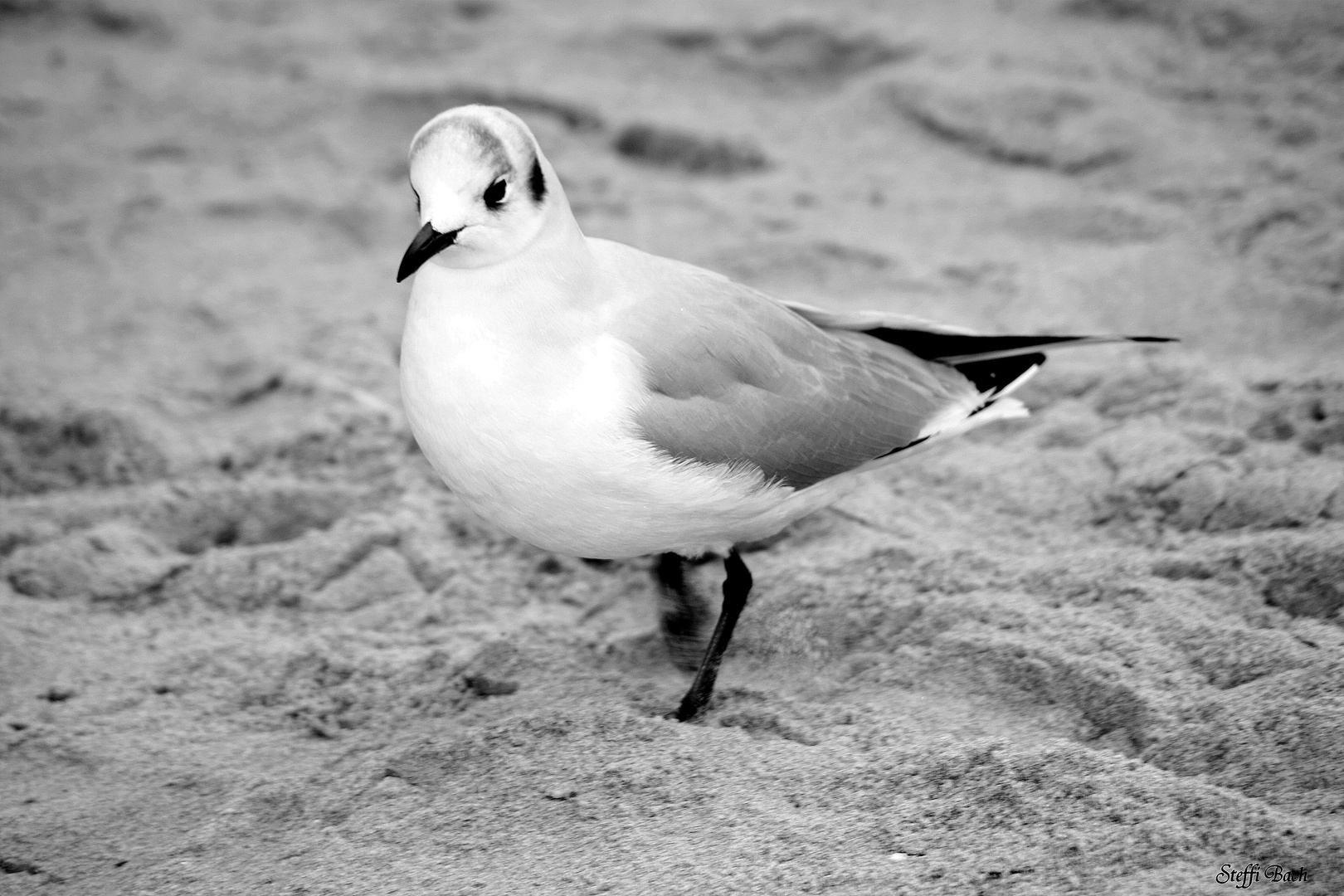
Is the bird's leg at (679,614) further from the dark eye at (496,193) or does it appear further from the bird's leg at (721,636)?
the dark eye at (496,193)

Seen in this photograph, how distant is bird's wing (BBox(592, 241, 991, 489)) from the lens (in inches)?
96.1

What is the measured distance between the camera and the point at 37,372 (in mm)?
3553

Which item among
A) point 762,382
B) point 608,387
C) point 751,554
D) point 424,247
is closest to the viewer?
point 424,247

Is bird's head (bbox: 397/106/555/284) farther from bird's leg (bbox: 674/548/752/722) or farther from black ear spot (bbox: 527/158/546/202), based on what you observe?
bird's leg (bbox: 674/548/752/722)

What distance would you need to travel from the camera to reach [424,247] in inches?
87.6

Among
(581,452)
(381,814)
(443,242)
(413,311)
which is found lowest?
(381,814)

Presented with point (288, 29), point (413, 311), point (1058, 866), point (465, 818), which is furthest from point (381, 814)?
point (288, 29)

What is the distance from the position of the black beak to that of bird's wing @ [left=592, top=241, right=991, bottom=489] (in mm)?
356

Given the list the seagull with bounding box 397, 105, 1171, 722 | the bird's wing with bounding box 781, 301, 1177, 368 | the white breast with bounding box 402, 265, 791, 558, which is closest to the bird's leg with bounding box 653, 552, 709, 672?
the seagull with bounding box 397, 105, 1171, 722

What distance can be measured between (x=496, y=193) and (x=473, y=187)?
2.1 inches

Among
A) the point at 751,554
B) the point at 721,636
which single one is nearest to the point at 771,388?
the point at 721,636

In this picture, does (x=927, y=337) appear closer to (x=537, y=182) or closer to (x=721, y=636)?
(x=721, y=636)

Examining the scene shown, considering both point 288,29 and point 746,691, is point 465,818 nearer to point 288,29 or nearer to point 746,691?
point 746,691

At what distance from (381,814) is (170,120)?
367 centimetres
